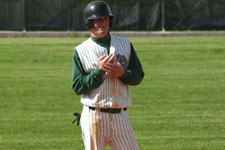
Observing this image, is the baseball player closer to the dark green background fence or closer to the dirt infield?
the dirt infield

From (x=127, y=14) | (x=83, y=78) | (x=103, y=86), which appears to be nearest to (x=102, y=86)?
(x=103, y=86)

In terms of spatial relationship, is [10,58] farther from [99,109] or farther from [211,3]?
[99,109]

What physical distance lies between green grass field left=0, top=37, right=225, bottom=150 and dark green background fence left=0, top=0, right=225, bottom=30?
12.2 feet

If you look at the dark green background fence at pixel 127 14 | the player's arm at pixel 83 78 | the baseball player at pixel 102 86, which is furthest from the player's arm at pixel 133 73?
the dark green background fence at pixel 127 14

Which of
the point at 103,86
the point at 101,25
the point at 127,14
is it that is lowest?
the point at 103,86

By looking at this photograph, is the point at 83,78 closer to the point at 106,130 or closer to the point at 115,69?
the point at 115,69

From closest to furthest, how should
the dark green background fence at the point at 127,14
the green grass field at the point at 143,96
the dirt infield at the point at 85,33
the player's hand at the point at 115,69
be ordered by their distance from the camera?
the player's hand at the point at 115,69, the green grass field at the point at 143,96, the dirt infield at the point at 85,33, the dark green background fence at the point at 127,14

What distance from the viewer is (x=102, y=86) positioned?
5.08m

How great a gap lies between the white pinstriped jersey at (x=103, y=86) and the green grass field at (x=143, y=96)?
3.38 m

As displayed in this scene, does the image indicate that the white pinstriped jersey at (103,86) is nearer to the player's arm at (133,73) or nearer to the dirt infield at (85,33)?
the player's arm at (133,73)

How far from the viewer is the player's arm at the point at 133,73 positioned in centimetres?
502

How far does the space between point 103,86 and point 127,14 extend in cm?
1886

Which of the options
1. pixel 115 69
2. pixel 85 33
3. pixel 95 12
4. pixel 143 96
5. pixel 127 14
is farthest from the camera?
pixel 127 14

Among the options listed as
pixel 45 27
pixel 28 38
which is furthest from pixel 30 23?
pixel 28 38
